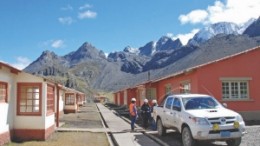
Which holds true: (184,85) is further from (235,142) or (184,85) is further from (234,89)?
(235,142)

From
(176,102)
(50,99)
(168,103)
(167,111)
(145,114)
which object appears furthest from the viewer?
(145,114)

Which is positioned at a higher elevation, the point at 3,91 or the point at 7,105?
the point at 3,91

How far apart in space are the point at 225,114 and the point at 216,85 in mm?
10479

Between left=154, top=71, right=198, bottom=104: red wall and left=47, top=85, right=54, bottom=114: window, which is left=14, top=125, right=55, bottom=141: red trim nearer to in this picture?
left=47, top=85, right=54, bottom=114: window

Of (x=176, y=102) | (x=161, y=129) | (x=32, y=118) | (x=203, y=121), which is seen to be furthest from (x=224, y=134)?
(x=32, y=118)

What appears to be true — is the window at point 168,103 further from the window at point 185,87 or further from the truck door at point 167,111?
the window at point 185,87

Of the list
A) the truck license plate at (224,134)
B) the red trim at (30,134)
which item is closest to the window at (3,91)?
the red trim at (30,134)

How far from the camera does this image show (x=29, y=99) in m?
18.1

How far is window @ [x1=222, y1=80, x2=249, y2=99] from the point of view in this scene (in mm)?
24797

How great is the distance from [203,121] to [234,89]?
451 inches

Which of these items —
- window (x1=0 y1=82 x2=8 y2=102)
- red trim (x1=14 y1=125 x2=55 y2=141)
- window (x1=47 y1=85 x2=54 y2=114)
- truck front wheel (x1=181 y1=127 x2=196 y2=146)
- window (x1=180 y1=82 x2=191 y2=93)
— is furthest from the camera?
window (x1=180 y1=82 x2=191 y2=93)

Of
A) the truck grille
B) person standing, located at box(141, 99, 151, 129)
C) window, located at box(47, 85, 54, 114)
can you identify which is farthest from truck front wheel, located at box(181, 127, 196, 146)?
person standing, located at box(141, 99, 151, 129)

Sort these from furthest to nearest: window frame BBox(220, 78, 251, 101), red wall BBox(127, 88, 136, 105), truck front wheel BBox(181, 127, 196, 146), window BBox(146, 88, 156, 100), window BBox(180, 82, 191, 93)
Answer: red wall BBox(127, 88, 136, 105) → window BBox(146, 88, 156, 100) → window BBox(180, 82, 191, 93) → window frame BBox(220, 78, 251, 101) → truck front wheel BBox(181, 127, 196, 146)

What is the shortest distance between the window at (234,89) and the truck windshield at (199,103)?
883 centimetres
